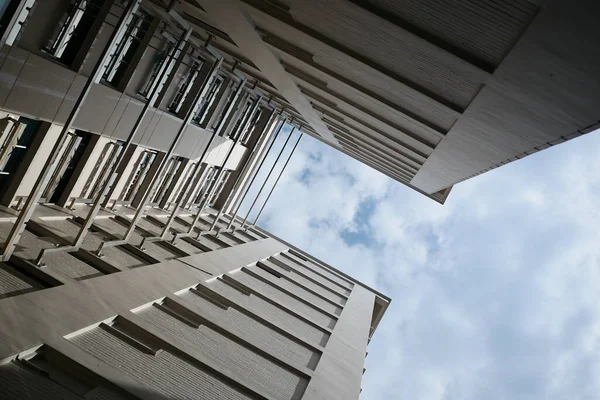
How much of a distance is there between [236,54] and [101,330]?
10.1 meters

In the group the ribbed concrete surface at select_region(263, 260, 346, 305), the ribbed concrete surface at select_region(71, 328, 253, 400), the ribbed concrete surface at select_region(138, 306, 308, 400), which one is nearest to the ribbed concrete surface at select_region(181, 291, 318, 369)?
the ribbed concrete surface at select_region(138, 306, 308, 400)

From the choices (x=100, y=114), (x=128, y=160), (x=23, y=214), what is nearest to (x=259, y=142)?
(x=128, y=160)

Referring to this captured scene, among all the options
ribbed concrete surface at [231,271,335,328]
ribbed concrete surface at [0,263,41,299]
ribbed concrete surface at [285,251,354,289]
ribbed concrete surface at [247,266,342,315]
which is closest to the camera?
Result: ribbed concrete surface at [0,263,41,299]

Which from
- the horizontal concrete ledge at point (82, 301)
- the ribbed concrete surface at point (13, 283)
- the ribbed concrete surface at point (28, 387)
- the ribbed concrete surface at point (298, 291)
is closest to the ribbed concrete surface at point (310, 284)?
the ribbed concrete surface at point (298, 291)

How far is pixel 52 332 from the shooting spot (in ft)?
21.8

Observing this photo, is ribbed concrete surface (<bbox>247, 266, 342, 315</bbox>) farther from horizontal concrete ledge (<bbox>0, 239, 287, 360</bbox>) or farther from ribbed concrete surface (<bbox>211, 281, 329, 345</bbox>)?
horizontal concrete ledge (<bbox>0, 239, 287, 360</bbox>)

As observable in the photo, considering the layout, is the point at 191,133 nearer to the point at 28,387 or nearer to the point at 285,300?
the point at 285,300

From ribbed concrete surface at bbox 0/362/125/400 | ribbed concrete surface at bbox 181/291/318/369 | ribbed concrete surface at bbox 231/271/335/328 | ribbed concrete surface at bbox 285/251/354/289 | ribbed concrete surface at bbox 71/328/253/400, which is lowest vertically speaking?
ribbed concrete surface at bbox 285/251/354/289

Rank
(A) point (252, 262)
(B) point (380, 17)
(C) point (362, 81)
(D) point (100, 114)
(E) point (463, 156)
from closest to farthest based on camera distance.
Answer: (B) point (380, 17), (C) point (362, 81), (E) point (463, 156), (D) point (100, 114), (A) point (252, 262)

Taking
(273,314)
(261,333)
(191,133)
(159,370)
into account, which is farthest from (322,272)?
(159,370)

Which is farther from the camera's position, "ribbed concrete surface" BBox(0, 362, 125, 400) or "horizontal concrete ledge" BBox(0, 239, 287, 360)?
"horizontal concrete ledge" BBox(0, 239, 287, 360)

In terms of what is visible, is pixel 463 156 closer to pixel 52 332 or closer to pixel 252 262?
pixel 52 332

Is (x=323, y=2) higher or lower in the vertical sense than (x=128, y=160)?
higher

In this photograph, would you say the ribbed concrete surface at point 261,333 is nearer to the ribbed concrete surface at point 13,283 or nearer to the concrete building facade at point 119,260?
the concrete building facade at point 119,260
